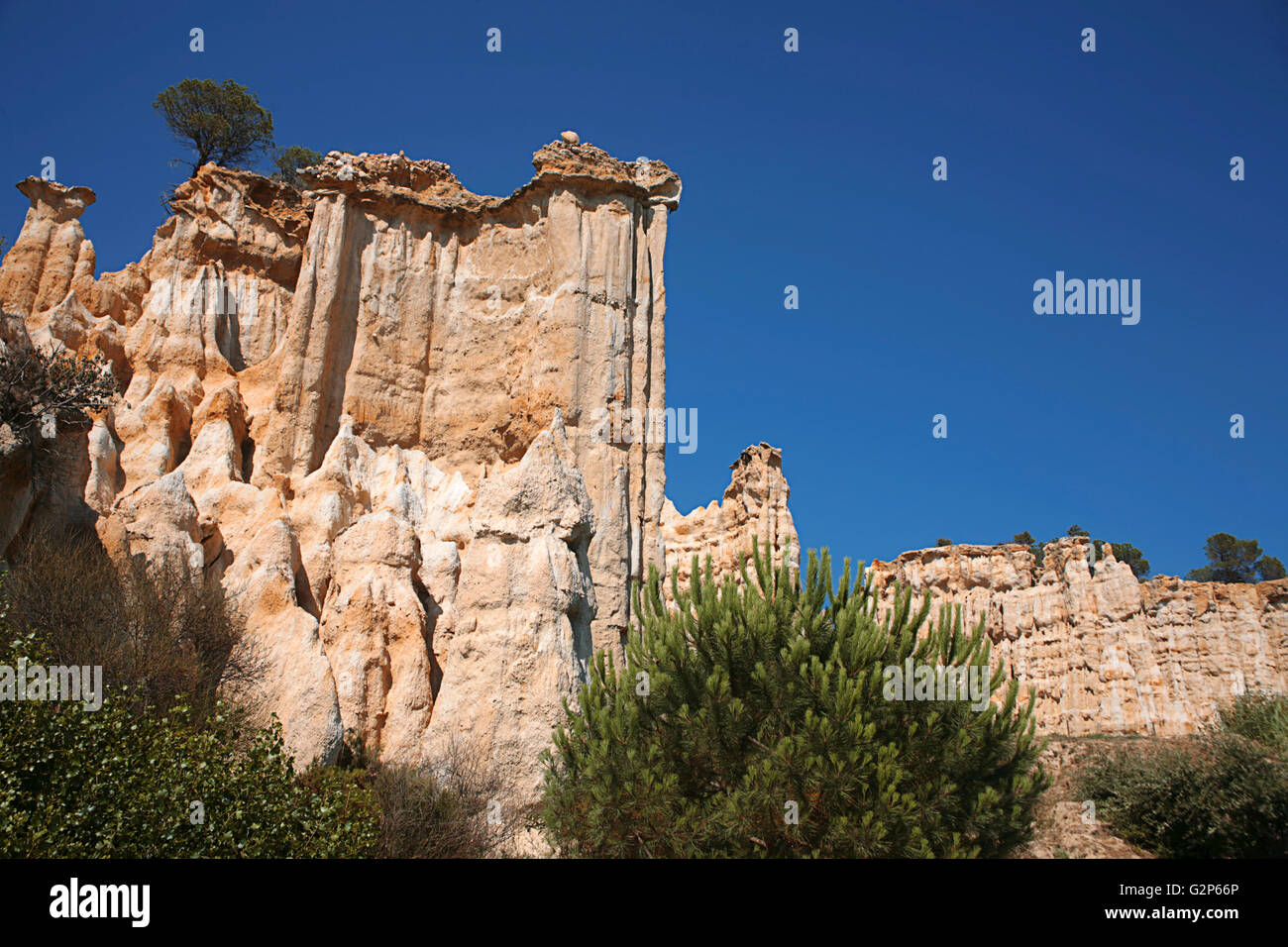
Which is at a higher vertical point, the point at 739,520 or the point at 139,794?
the point at 739,520

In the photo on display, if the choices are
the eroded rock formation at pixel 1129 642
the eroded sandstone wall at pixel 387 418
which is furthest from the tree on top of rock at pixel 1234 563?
the eroded sandstone wall at pixel 387 418

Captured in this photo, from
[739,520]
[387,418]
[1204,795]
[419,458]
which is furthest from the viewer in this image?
[739,520]

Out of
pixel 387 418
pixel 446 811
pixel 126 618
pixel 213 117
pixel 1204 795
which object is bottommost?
pixel 1204 795

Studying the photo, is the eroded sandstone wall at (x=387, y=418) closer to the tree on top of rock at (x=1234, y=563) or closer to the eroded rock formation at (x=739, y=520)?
the eroded rock formation at (x=739, y=520)

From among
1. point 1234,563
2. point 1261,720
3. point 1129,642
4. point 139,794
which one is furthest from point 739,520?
point 1234,563

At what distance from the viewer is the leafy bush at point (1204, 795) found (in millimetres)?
19469

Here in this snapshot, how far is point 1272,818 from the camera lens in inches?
762

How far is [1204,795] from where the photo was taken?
20234 mm

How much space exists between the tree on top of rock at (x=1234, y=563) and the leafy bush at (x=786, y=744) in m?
54.8

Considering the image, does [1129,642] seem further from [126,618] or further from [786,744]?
[126,618]

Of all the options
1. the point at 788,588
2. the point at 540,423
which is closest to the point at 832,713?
the point at 788,588

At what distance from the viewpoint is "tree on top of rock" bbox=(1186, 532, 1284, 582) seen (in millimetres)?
61188

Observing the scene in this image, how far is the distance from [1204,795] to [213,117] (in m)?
37.9
